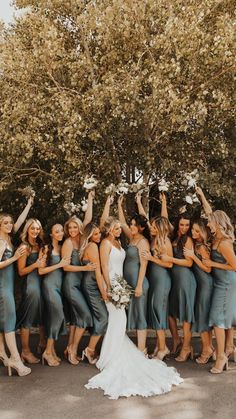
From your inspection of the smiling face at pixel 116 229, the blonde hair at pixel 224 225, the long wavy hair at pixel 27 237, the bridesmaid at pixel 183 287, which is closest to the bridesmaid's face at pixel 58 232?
the long wavy hair at pixel 27 237

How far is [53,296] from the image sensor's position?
7.84 m

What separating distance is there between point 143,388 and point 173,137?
6.08 meters

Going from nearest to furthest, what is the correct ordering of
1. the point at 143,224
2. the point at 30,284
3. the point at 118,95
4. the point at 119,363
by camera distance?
1. the point at 119,363
2. the point at 30,284
3. the point at 143,224
4. the point at 118,95

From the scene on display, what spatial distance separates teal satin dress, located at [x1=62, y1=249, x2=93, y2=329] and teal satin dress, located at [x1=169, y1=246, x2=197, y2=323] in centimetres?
140

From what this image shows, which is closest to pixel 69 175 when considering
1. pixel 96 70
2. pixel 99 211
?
pixel 99 211

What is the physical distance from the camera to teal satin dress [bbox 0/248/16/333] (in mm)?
7402

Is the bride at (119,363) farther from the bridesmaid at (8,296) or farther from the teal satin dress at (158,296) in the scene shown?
the bridesmaid at (8,296)

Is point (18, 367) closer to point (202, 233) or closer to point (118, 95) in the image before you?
point (202, 233)

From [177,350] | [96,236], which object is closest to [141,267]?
[96,236]

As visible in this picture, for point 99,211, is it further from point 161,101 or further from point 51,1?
point 51,1

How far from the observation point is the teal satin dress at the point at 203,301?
7.80m

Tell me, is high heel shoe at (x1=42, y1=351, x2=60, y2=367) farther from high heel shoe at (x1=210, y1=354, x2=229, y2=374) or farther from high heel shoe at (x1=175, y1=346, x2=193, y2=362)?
high heel shoe at (x1=210, y1=354, x2=229, y2=374)

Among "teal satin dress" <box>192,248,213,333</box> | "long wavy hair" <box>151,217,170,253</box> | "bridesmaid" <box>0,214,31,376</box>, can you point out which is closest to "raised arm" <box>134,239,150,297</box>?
"long wavy hair" <box>151,217,170,253</box>

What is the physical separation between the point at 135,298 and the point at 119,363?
1066mm
